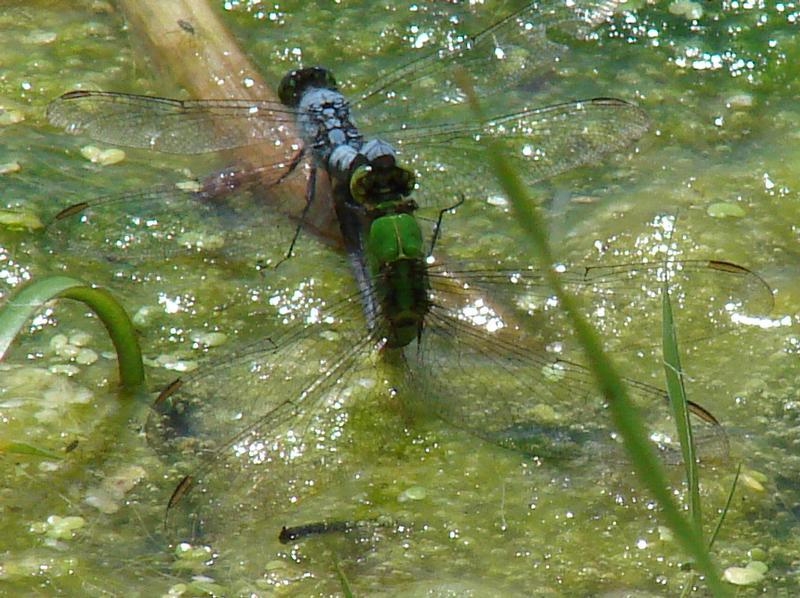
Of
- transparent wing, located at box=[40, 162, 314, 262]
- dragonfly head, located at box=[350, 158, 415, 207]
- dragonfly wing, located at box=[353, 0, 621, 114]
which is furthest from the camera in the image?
dragonfly wing, located at box=[353, 0, 621, 114]

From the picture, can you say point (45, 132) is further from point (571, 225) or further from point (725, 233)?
point (725, 233)

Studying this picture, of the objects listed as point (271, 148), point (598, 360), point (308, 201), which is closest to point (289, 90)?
point (271, 148)

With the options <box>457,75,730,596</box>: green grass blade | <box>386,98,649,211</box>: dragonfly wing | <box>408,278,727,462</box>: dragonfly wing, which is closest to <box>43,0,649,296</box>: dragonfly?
<box>386,98,649,211</box>: dragonfly wing

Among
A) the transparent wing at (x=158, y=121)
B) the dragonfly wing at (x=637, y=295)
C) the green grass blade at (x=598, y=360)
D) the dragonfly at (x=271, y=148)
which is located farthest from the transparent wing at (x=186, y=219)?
the green grass blade at (x=598, y=360)

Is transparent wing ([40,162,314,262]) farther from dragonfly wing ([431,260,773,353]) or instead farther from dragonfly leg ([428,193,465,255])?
dragonfly wing ([431,260,773,353])

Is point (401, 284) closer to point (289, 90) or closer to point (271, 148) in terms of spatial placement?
point (271, 148)

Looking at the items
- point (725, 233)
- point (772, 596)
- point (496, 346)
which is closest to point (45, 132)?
point (496, 346)
